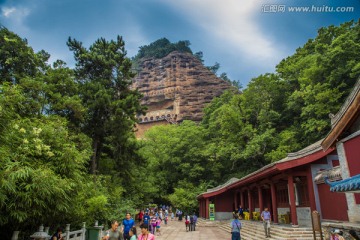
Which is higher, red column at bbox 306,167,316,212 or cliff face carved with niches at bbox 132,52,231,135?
cliff face carved with niches at bbox 132,52,231,135

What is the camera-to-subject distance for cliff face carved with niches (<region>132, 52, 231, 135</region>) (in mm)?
63747

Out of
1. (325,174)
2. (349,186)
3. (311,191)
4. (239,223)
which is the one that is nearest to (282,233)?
(311,191)

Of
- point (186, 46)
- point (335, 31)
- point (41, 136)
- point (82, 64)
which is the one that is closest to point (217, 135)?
point (335, 31)

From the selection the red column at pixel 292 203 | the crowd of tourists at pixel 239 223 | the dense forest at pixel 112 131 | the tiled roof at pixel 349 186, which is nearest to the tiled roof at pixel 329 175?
the red column at pixel 292 203

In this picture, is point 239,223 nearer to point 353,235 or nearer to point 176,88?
point 353,235

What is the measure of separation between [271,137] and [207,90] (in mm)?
41843

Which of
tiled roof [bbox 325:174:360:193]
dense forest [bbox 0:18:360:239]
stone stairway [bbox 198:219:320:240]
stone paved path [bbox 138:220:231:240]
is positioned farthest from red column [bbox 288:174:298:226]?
dense forest [bbox 0:18:360:239]

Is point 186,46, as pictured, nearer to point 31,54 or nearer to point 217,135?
point 217,135

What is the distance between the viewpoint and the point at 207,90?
2635 inches

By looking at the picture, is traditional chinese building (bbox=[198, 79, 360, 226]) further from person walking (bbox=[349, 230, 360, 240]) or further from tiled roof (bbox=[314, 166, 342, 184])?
person walking (bbox=[349, 230, 360, 240])

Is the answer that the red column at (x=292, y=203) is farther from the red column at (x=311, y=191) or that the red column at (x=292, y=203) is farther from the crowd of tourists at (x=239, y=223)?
the crowd of tourists at (x=239, y=223)

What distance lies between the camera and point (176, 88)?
6800cm

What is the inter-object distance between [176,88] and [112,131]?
50625mm

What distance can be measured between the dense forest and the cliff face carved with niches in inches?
863
